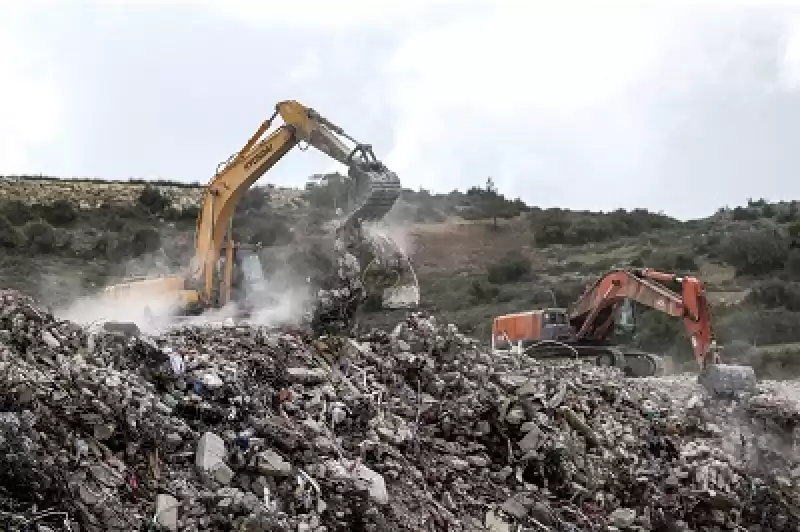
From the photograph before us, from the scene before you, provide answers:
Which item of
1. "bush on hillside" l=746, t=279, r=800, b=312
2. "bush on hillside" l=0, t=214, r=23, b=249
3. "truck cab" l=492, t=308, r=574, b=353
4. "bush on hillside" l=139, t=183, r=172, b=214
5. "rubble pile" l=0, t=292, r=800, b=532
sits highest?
"bush on hillside" l=139, t=183, r=172, b=214

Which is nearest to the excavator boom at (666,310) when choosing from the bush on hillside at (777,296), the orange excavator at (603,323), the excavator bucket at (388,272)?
the orange excavator at (603,323)

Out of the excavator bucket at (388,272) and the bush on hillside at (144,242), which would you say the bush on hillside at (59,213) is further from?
A: the excavator bucket at (388,272)

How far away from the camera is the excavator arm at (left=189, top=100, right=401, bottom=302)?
1152 cm

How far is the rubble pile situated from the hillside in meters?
9.99

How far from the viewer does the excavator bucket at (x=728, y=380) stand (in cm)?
1088

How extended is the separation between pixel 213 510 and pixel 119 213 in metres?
26.9

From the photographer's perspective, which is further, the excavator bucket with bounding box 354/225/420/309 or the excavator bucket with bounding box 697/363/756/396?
the excavator bucket with bounding box 354/225/420/309

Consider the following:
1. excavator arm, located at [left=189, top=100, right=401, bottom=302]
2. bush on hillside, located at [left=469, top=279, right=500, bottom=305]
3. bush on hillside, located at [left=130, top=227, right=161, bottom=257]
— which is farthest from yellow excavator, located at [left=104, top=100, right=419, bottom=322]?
bush on hillside, located at [left=469, top=279, right=500, bottom=305]

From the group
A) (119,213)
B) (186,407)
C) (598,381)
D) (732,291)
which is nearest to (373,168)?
(598,381)

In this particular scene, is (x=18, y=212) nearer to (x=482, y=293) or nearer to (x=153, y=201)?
(x=153, y=201)

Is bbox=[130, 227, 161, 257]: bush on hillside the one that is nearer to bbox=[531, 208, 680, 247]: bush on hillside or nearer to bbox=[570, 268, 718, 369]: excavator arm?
bbox=[531, 208, 680, 247]: bush on hillside

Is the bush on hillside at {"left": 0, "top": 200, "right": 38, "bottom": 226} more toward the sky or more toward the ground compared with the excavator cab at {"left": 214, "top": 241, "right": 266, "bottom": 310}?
more toward the sky

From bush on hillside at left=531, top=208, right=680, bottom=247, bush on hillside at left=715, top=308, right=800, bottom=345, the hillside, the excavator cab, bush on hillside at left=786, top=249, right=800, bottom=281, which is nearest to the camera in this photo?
the excavator cab

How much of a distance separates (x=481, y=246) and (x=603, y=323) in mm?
21614
